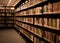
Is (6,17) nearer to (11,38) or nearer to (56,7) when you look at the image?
(11,38)

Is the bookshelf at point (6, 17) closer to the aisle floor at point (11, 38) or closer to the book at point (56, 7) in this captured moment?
the aisle floor at point (11, 38)

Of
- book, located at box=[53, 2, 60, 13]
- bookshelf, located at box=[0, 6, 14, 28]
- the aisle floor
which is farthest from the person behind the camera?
bookshelf, located at box=[0, 6, 14, 28]

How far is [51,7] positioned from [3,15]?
33.6 feet

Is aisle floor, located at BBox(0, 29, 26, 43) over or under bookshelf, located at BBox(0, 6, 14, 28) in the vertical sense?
under

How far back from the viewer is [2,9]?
1355cm

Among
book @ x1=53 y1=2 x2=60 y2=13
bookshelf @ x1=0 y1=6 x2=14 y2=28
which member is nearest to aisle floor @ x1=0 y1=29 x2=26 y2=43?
book @ x1=53 y1=2 x2=60 y2=13

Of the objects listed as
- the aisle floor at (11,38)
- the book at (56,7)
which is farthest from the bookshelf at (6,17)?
the book at (56,7)

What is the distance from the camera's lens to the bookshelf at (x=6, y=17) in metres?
13.3

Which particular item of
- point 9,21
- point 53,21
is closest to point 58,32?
point 53,21

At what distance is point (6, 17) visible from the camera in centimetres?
1352

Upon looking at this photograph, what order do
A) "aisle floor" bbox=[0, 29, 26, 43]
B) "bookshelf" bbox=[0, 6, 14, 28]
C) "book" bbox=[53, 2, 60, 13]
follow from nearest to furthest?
"book" bbox=[53, 2, 60, 13], "aisle floor" bbox=[0, 29, 26, 43], "bookshelf" bbox=[0, 6, 14, 28]

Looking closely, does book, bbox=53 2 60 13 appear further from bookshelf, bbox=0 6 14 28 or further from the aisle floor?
bookshelf, bbox=0 6 14 28

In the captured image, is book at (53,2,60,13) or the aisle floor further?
the aisle floor

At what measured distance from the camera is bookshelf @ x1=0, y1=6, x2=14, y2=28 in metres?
13.3
